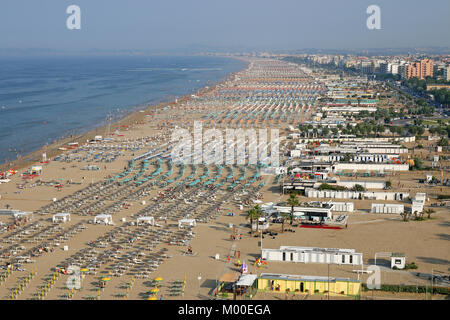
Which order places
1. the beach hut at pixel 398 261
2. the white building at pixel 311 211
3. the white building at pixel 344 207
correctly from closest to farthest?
1. the beach hut at pixel 398 261
2. the white building at pixel 311 211
3. the white building at pixel 344 207

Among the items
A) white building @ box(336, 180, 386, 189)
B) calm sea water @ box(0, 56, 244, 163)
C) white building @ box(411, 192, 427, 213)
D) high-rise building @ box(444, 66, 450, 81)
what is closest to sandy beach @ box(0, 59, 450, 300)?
white building @ box(411, 192, 427, 213)

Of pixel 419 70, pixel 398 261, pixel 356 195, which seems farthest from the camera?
pixel 419 70

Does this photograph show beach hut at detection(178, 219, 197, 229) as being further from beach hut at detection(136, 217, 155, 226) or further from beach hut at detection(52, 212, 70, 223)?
beach hut at detection(52, 212, 70, 223)

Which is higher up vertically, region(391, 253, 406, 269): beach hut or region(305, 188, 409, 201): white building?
region(305, 188, 409, 201): white building

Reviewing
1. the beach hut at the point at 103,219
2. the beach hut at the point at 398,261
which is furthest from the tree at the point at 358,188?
the beach hut at the point at 103,219

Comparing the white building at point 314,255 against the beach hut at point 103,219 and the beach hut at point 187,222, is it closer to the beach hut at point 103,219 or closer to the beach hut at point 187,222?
the beach hut at point 187,222

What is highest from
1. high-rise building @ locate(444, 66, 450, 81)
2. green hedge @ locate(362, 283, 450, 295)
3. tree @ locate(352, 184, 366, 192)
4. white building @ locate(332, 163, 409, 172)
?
high-rise building @ locate(444, 66, 450, 81)

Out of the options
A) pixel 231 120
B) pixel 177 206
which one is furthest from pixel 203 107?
pixel 177 206

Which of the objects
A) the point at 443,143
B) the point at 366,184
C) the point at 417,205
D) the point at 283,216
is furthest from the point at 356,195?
the point at 443,143

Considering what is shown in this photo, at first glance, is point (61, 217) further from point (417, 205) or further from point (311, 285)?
point (417, 205)
